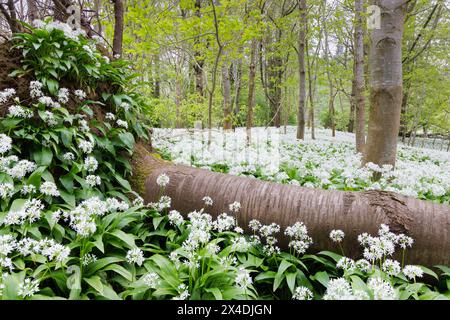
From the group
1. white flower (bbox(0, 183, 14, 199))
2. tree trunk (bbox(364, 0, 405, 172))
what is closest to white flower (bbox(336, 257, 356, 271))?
white flower (bbox(0, 183, 14, 199))

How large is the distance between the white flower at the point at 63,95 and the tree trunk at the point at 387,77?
439 cm

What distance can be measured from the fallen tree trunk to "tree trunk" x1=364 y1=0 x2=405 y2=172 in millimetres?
2252

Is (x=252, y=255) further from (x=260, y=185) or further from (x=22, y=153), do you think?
(x=22, y=153)

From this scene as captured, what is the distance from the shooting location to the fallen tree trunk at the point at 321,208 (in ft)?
7.52

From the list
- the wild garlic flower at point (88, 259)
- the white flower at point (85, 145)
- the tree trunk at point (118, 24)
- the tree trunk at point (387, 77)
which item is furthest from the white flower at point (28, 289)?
the tree trunk at point (387, 77)

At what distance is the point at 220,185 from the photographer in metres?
2.94

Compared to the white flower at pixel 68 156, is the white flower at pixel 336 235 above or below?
below

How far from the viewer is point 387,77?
435 centimetres

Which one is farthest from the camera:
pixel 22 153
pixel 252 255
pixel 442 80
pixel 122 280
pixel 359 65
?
pixel 442 80

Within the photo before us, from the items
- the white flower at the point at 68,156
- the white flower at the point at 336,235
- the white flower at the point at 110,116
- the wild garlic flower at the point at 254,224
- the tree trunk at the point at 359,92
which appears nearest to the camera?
the white flower at the point at 336,235

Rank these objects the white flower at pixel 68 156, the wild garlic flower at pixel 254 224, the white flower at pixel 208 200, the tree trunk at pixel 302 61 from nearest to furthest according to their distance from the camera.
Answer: the wild garlic flower at pixel 254 224, the white flower at pixel 68 156, the white flower at pixel 208 200, the tree trunk at pixel 302 61

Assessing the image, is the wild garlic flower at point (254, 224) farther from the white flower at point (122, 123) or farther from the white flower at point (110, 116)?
the white flower at point (110, 116)
